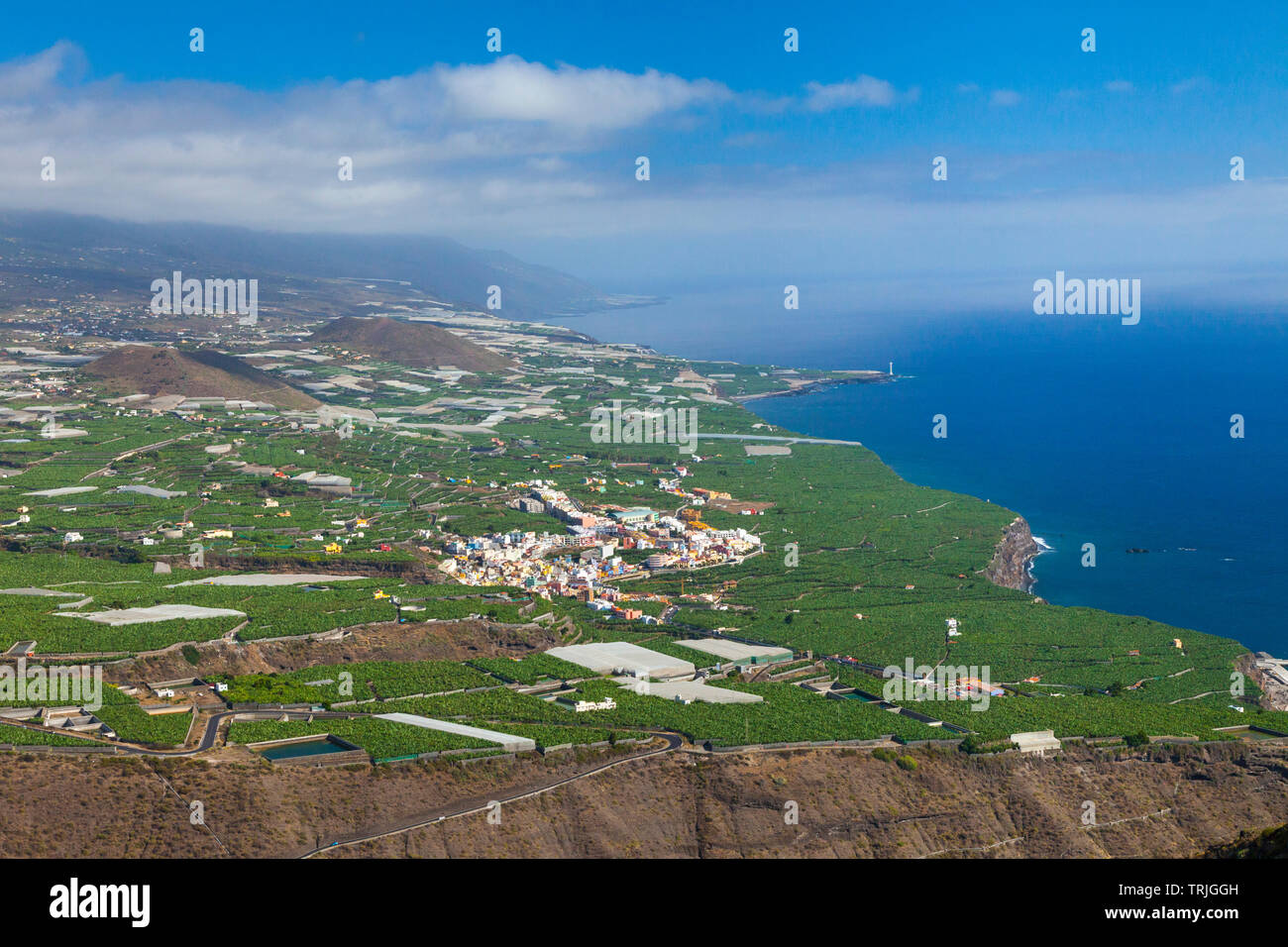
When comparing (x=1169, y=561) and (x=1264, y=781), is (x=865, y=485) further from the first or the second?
(x=1264, y=781)

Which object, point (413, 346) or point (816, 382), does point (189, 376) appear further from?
point (816, 382)

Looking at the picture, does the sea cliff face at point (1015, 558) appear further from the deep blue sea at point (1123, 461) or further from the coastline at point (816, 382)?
the coastline at point (816, 382)

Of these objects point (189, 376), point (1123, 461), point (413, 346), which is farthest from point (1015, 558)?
point (413, 346)

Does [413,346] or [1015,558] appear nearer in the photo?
[1015,558]

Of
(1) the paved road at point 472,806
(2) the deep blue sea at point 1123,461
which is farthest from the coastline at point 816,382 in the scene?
(1) the paved road at point 472,806

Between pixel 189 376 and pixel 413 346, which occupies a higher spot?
pixel 413 346

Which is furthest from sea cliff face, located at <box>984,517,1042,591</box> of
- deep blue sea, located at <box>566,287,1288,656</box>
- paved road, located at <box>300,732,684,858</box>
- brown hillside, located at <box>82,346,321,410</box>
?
brown hillside, located at <box>82,346,321,410</box>
